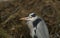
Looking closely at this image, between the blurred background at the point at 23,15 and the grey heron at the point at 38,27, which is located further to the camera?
the blurred background at the point at 23,15

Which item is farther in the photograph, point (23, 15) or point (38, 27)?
point (23, 15)

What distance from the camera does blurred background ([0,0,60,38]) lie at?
10.9ft

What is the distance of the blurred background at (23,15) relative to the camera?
131 inches

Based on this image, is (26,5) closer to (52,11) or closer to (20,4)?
(20,4)

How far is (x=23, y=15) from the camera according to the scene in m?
3.52

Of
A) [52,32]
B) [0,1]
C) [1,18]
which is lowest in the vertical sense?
[52,32]

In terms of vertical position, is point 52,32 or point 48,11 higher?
point 48,11

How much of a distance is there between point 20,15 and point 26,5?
284 mm

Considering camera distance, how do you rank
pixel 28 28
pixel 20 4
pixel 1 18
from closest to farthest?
1. pixel 28 28
2. pixel 1 18
3. pixel 20 4

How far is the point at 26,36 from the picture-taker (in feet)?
10.9

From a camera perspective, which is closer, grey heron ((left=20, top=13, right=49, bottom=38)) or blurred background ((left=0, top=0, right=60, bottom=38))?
grey heron ((left=20, top=13, right=49, bottom=38))

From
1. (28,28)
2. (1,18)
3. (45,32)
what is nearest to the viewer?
(45,32)

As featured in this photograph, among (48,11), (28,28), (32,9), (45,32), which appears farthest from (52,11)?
(45,32)

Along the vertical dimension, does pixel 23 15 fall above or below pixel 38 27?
above
